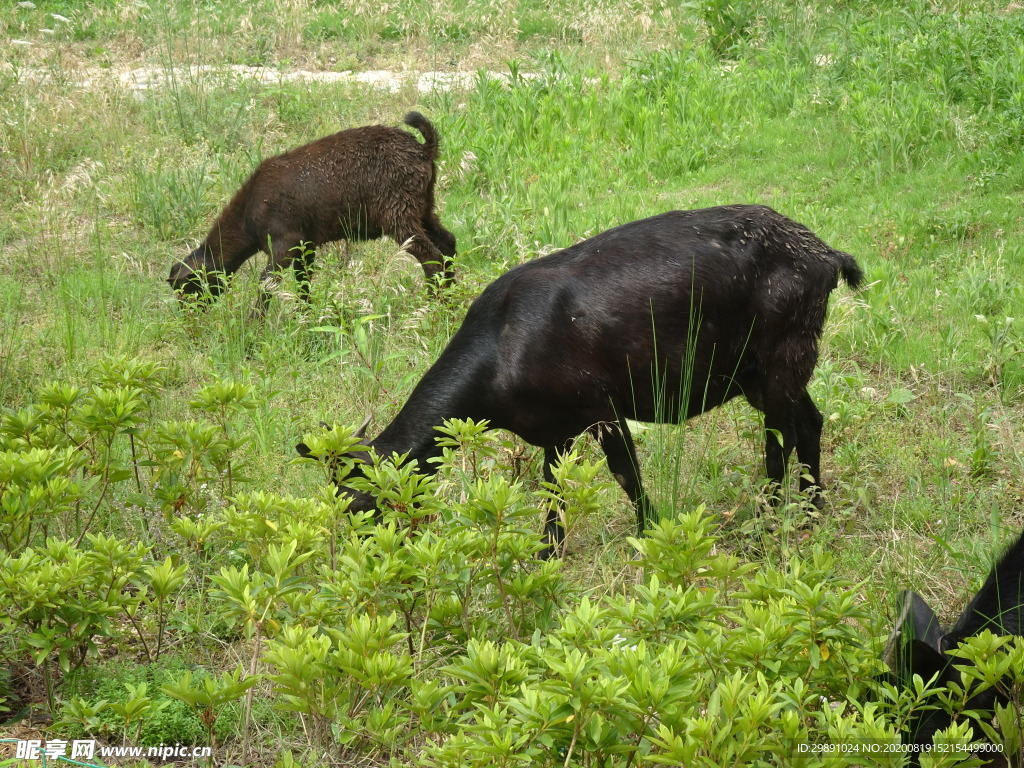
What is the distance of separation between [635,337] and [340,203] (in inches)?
169

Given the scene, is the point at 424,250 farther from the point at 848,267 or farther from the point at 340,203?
the point at 848,267

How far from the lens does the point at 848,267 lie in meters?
5.50

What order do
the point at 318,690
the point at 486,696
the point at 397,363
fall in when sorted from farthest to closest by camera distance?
the point at 397,363, the point at 318,690, the point at 486,696

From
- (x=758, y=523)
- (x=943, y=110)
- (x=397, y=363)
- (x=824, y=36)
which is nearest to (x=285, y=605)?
(x=758, y=523)

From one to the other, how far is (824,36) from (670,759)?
11.9 meters

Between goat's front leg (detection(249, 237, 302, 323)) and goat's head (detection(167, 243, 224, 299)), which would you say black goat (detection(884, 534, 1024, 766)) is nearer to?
goat's front leg (detection(249, 237, 302, 323))

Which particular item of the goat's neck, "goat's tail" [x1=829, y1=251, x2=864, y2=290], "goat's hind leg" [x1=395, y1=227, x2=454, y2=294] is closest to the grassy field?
"goat's hind leg" [x1=395, y1=227, x2=454, y2=294]

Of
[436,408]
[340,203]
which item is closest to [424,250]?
[340,203]

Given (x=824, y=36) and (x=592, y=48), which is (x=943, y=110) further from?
(x=592, y=48)

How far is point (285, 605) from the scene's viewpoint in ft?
11.6

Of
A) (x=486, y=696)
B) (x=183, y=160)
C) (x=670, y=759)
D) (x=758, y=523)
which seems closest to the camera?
(x=670, y=759)

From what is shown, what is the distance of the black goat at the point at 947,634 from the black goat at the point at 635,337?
199cm

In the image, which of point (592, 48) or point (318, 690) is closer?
point (318, 690)

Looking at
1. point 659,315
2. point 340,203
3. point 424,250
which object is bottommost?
point 424,250
